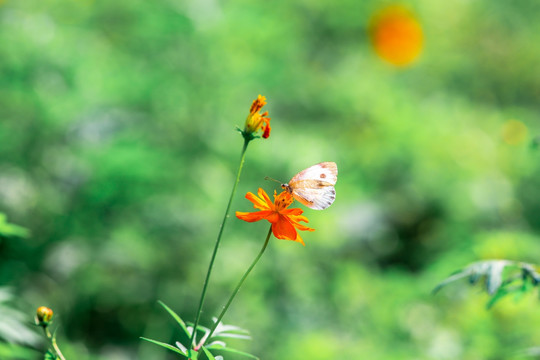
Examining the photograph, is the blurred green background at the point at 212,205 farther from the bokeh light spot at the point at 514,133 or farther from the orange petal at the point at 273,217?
the orange petal at the point at 273,217

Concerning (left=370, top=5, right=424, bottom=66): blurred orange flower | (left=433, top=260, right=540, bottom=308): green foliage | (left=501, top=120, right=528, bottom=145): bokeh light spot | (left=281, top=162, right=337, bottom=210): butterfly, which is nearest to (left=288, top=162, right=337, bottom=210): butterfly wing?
(left=281, top=162, right=337, bottom=210): butterfly

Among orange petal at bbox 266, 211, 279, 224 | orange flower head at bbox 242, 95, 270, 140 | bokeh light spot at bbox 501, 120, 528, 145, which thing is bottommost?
orange petal at bbox 266, 211, 279, 224

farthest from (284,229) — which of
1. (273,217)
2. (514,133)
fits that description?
(514,133)

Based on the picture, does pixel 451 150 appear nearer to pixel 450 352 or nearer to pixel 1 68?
pixel 450 352

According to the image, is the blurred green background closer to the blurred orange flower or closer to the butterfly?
the blurred orange flower

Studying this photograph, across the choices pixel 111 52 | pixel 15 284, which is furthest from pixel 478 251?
pixel 111 52

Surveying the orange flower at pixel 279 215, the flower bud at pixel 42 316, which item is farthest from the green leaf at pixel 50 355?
the orange flower at pixel 279 215
